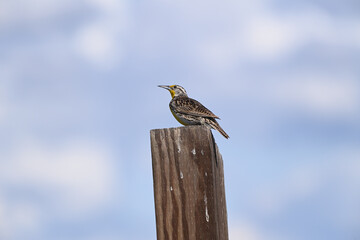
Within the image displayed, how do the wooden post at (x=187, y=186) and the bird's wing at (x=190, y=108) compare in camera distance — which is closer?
the wooden post at (x=187, y=186)

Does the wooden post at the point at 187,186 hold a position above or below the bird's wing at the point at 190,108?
below

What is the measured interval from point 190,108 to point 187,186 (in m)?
5.51

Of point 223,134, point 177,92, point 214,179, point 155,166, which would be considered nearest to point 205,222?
point 214,179

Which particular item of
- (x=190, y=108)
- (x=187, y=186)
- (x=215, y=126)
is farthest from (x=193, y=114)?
(x=187, y=186)

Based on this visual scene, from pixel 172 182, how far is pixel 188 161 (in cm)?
17

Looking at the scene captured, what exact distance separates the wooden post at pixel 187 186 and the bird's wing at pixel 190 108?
5.11 meters

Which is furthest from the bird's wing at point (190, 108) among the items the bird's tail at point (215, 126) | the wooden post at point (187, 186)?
the wooden post at point (187, 186)

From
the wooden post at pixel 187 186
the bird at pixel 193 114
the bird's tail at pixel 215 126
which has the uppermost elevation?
the bird at pixel 193 114

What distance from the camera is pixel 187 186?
3.41 meters

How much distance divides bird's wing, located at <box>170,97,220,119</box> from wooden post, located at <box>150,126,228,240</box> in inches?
201

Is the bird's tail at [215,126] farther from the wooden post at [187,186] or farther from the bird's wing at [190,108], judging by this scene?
the wooden post at [187,186]

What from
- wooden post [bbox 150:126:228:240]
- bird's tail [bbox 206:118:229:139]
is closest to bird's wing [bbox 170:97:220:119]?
bird's tail [bbox 206:118:229:139]

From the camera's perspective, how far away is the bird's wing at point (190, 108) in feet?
28.6

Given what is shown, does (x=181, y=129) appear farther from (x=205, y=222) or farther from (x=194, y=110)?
(x=194, y=110)
